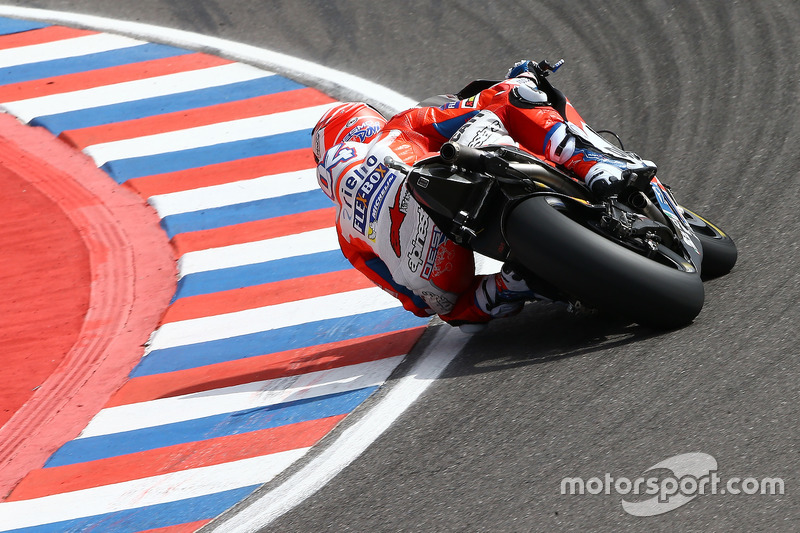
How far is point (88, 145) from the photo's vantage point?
28.0 ft

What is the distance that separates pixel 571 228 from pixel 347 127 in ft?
5.87

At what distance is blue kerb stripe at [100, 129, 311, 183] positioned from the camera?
26.7 ft

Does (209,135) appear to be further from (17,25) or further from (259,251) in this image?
(17,25)

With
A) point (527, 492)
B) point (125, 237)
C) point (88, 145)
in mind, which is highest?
point (88, 145)

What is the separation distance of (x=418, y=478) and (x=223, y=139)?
5095 mm

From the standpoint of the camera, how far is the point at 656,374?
4.12 meters

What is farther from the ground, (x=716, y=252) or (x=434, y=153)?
(x=434, y=153)

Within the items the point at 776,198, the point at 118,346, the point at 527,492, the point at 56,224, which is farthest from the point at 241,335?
the point at 776,198

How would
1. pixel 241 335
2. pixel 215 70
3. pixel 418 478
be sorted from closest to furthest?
pixel 418 478 < pixel 241 335 < pixel 215 70

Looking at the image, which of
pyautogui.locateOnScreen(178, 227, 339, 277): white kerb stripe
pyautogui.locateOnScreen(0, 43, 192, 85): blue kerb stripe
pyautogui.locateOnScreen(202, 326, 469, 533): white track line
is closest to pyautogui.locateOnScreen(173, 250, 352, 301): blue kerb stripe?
pyautogui.locateOnScreen(178, 227, 339, 277): white kerb stripe

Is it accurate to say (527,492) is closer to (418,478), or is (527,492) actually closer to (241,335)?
(418,478)

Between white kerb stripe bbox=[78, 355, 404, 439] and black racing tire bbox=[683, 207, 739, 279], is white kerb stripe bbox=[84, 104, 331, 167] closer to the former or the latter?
white kerb stripe bbox=[78, 355, 404, 439]

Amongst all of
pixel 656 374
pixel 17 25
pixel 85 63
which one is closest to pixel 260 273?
pixel 656 374

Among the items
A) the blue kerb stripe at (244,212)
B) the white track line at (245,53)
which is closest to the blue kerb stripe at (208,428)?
the blue kerb stripe at (244,212)
